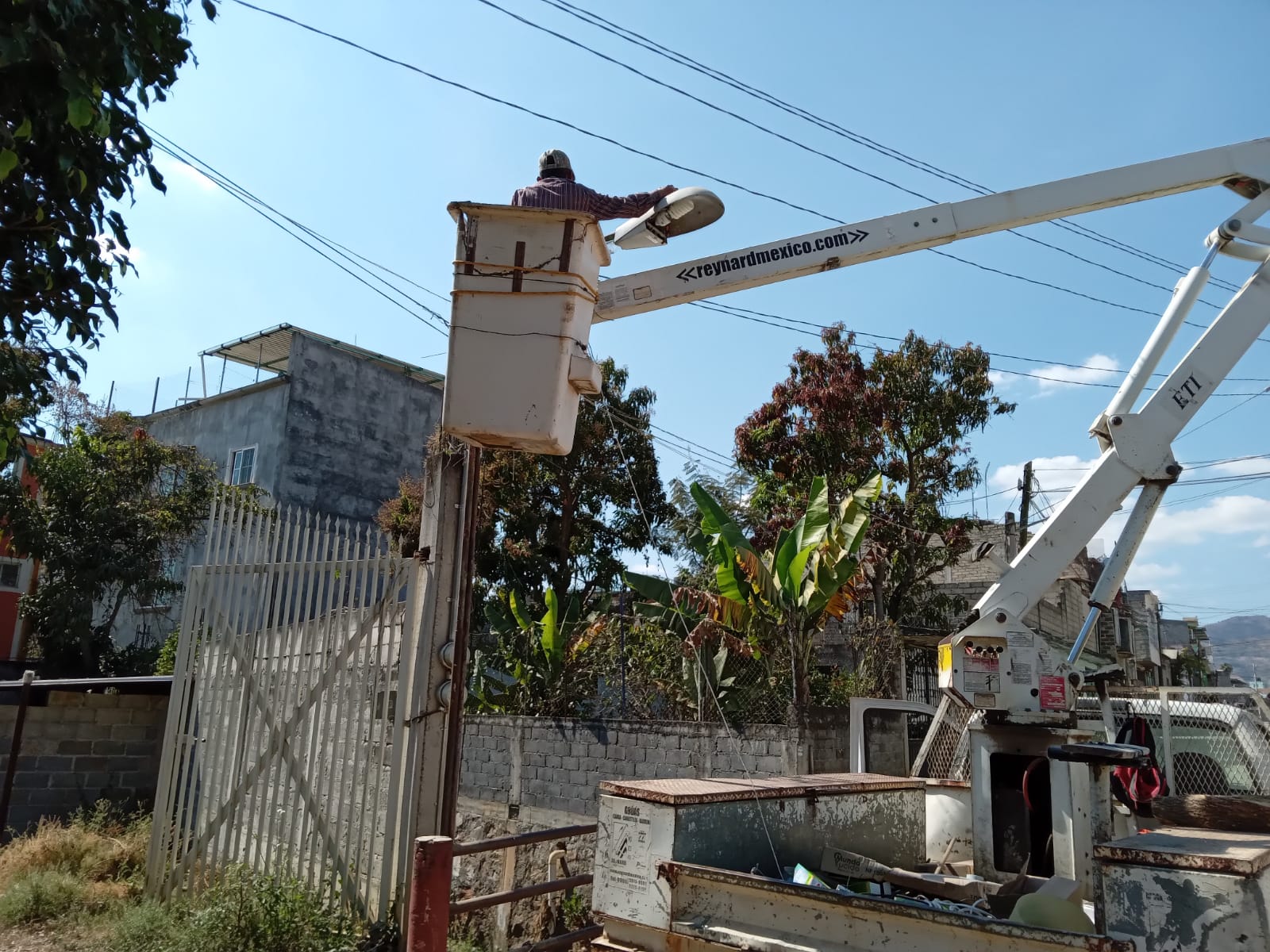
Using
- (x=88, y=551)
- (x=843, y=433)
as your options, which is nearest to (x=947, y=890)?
(x=843, y=433)

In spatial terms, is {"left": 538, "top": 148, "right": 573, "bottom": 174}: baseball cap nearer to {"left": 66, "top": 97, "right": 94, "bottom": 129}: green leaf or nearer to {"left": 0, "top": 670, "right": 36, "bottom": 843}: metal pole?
{"left": 66, "top": 97, "right": 94, "bottom": 129}: green leaf

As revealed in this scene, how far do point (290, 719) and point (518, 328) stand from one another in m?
3.50

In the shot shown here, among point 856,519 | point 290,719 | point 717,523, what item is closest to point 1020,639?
point 856,519

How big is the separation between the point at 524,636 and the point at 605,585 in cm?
513

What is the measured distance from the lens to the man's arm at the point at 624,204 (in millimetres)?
4984

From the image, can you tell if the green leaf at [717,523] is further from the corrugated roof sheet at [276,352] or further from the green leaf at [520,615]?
the corrugated roof sheet at [276,352]

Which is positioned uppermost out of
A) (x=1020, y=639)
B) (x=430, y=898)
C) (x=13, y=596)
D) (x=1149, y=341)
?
(x=1149, y=341)

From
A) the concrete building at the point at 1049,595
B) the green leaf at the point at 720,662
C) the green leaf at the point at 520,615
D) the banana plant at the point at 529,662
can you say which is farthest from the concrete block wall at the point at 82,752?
the concrete building at the point at 1049,595

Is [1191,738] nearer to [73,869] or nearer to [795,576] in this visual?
[795,576]

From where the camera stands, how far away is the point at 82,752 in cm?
918

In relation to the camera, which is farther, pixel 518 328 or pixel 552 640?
pixel 552 640

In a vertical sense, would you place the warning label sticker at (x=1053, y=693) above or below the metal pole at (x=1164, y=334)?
below

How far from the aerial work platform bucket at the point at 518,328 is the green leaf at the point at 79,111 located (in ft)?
5.40

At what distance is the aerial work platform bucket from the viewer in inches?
181
